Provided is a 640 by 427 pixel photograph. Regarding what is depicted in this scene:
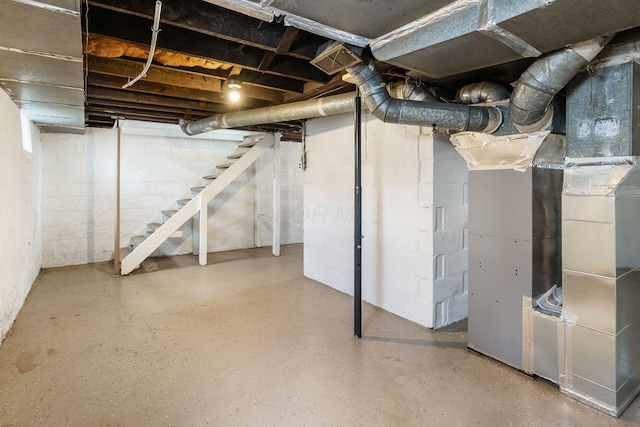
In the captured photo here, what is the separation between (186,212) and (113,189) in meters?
1.34

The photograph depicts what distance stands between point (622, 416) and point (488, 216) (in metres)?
1.23

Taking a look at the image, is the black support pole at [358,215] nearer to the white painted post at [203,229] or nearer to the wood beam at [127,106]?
the wood beam at [127,106]

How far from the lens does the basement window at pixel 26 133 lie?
338 centimetres

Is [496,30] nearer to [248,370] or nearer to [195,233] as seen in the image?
[248,370]

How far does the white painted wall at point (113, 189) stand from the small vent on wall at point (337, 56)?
423 centimetres

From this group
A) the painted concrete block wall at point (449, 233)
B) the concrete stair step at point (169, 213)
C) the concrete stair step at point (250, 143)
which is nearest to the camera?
the painted concrete block wall at point (449, 233)

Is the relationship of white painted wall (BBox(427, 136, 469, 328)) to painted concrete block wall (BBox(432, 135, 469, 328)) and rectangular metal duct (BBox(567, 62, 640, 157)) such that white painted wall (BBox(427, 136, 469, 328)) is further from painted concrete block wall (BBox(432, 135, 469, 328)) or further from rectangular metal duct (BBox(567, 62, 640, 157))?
rectangular metal duct (BBox(567, 62, 640, 157))

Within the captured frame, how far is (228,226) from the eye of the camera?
6238mm

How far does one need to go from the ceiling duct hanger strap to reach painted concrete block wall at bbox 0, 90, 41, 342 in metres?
3.15

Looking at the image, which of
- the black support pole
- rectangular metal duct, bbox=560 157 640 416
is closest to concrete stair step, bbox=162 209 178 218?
the black support pole

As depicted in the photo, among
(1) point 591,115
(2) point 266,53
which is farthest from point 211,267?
(1) point 591,115

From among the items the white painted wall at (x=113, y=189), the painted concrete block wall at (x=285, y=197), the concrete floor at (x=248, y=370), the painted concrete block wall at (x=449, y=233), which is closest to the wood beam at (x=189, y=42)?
the painted concrete block wall at (x=449, y=233)

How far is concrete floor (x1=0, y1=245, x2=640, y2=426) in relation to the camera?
178cm

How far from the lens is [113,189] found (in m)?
5.30
